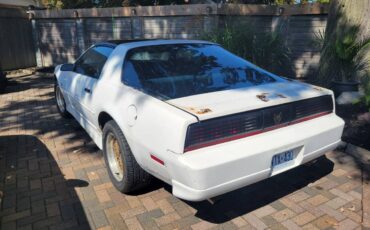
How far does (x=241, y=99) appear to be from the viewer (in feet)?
9.08

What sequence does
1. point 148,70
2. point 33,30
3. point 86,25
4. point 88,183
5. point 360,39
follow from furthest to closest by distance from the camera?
point 33,30 < point 86,25 < point 360,39 < point 88,183 < point 148,70

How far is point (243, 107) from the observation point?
2.62m

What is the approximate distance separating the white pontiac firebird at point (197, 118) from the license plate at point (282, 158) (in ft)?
0.03

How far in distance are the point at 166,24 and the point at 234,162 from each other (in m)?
7.90

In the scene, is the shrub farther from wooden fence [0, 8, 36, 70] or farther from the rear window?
wooden fence [0, 8, 36, 70]

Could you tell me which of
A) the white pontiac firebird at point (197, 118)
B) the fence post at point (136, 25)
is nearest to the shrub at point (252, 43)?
the fence post at point (136, 25)

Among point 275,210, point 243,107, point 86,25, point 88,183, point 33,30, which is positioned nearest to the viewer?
point 243,107

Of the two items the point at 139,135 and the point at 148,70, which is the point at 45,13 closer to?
the point at 148,70

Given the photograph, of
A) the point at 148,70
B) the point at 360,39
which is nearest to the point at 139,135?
the point at 148,70

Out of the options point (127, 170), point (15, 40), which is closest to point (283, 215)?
point (127, 170)

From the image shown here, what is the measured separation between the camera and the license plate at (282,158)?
2705mm

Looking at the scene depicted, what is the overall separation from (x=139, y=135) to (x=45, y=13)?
10.7 metres

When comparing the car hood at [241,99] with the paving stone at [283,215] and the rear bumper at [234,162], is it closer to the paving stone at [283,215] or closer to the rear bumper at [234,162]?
the rear bumper at [234,162]

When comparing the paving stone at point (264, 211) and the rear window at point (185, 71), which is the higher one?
the rear window at point (185, 71)
